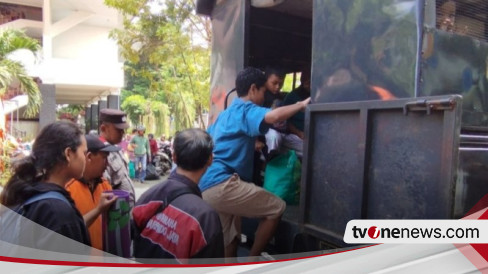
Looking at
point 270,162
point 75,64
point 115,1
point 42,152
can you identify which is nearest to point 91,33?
point 75,64

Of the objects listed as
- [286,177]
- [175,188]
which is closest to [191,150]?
[175,188]

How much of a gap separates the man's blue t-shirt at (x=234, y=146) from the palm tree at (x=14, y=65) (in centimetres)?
654

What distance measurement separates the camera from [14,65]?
791 cm

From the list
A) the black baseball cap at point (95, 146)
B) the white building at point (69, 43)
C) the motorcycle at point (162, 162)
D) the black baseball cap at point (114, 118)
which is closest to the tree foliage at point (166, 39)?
the white building at point (69, 43)

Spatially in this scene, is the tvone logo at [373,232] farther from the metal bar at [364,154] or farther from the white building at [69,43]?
the white building at [69,43]

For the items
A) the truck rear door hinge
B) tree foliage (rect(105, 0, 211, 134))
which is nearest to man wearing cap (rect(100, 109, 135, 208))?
the truck rear door hinge

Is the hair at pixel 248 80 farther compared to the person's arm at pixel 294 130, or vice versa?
the person's arm at pixel 294 130

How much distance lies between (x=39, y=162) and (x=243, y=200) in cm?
126

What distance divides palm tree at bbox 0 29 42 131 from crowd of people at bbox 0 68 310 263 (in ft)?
19.8

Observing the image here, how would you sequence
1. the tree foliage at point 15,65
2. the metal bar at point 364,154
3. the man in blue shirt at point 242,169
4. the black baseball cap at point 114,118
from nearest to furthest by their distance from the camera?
1. the metal bar at point 364,154
2. the man in blue shirt at point 242,169
3. the black baseball cap at point 114,118
4. the tree foliage at point 15,65

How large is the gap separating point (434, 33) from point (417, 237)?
941 mm

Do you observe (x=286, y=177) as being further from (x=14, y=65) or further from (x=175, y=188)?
(x=14, y=65)

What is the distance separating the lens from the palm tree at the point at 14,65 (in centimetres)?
765

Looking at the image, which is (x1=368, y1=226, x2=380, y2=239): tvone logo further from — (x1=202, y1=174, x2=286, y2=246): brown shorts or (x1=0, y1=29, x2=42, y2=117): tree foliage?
(x1=0, y1=29, x2=42, y2=117): tree foliage
